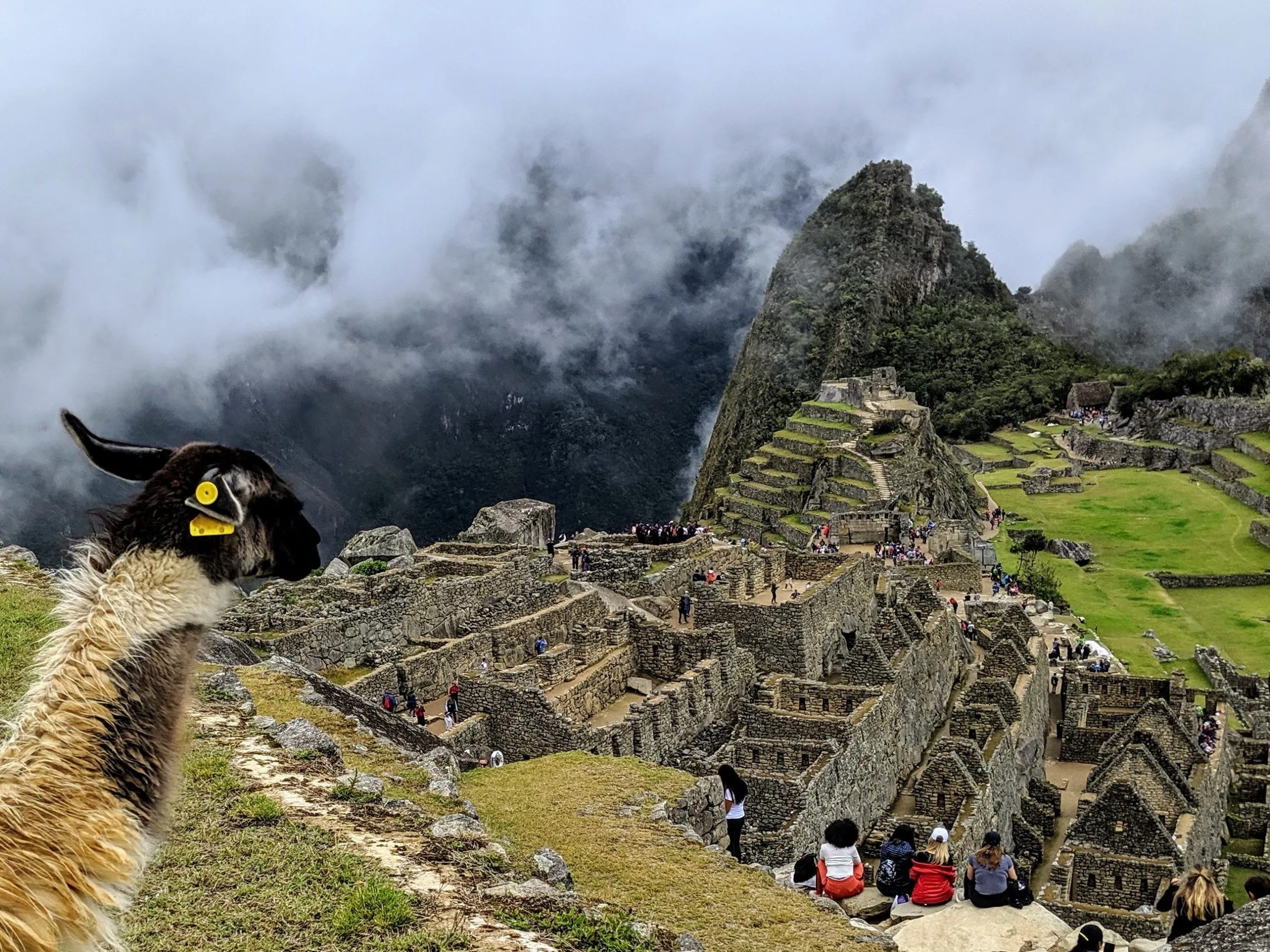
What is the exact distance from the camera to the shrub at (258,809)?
6258mm

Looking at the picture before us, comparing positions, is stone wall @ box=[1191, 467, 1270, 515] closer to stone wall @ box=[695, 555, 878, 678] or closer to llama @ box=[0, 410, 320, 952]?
stone wall @ box=[695, 555, 878, 678]

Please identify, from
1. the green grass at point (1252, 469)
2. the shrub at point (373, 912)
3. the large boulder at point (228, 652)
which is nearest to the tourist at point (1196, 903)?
the shrub at point (373, 912)

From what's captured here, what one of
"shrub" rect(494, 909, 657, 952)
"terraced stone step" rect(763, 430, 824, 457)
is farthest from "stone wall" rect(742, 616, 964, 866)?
"terraced stone step" rect(763, 430, 824, 457)

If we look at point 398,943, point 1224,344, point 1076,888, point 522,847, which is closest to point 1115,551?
point 1076,888

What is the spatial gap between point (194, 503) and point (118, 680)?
0.63 meters

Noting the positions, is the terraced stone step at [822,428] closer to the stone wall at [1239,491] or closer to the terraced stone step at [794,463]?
the terraced stone step at [794,463]

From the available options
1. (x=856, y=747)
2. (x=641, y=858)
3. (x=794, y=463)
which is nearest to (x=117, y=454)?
(x=641, y=858)

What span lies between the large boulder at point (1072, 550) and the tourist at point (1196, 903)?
35178 mm

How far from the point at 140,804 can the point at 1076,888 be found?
511 inches

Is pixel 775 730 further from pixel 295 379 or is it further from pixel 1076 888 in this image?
pixel 295 379

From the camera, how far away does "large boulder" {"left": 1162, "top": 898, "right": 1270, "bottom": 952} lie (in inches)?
221

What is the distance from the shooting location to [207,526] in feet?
12.3

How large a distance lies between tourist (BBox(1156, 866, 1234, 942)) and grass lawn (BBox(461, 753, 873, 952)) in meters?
2.64

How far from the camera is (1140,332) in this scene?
102 meters
